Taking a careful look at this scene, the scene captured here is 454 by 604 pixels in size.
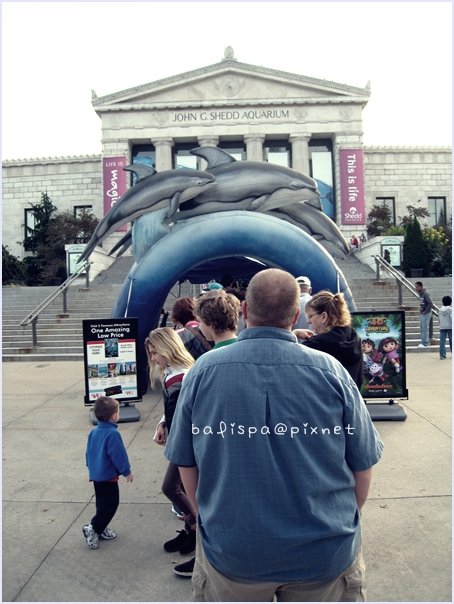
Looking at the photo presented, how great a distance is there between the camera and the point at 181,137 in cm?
3828

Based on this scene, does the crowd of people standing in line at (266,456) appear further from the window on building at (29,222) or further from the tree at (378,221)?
the window on building at (29,222)

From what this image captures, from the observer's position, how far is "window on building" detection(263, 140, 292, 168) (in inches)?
1548

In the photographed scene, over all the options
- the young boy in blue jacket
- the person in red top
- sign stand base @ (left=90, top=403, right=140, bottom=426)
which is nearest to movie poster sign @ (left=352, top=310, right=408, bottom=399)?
the person in red top

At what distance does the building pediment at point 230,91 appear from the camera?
1479 inches

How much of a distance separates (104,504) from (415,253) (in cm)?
2427

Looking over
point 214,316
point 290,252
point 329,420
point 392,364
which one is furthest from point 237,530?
point 290,252

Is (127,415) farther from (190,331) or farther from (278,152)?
(278,152)

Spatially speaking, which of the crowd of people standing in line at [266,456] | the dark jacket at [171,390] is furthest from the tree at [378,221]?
the crowd of people standing in line at [266,456]

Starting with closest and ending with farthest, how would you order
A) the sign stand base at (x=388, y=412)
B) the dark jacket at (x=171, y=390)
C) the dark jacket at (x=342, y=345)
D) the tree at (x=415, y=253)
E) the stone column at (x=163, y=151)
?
1. the dark jacket at (x=171, y=390)
2. the dark jacket at (x=342, y=345)
3. the sign stand base at (x=388, y=412)
4. the tree at (x=415, y=253)
5. the stone column at (x=163, y=151)

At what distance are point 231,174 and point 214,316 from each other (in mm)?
→ 6030

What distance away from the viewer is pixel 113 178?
119ft

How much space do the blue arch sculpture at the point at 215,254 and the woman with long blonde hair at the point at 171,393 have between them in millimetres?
4546

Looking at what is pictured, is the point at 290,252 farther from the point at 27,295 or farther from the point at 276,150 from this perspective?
the point at 276,150

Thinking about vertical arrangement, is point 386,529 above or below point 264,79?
below
